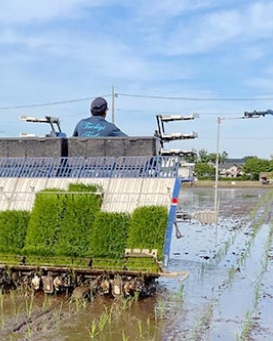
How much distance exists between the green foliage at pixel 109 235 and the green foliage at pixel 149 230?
87 mm

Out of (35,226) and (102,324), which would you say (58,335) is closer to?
(102,324)

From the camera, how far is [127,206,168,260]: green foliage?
17.6 feet

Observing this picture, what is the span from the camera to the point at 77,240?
5523 millimetres

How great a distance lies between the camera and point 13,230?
5.78m

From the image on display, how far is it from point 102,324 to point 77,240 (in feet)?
3.86

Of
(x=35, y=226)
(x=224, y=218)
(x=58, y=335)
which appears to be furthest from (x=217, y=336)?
(x=224, y=218)

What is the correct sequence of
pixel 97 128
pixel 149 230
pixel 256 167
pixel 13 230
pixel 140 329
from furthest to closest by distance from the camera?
pixel 256 167 → pixel 97 128 → pixel 13 230 → pixel 149 230 → pixel 140 329

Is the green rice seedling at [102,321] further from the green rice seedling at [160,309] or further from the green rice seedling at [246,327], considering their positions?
the green rice seedling at [246,327]

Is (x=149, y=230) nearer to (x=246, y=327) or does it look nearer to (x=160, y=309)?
(x=160, y=309)

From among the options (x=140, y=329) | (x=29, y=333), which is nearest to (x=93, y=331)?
(x=140, y=329)

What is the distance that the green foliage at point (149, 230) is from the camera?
211 inches

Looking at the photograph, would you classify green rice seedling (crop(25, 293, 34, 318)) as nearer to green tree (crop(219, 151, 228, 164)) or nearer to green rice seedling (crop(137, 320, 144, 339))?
green rice seedling (crop(137, 320, 144, 339))

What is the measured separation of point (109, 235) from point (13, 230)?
44.1 inches

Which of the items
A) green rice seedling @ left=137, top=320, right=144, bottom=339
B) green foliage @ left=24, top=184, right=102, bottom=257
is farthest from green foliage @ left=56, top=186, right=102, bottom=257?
green rice seedling @ left=137, top=320, right=144, bottom=339
